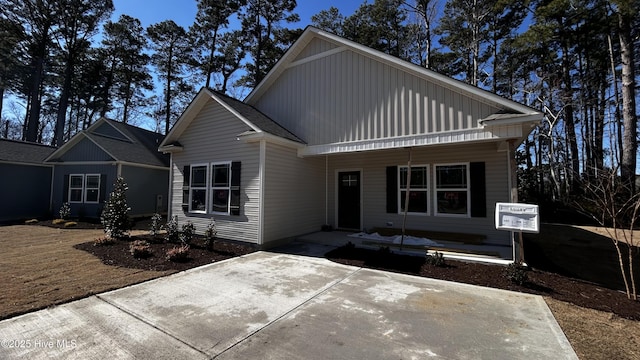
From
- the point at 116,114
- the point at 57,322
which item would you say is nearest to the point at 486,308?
the point at 57,322

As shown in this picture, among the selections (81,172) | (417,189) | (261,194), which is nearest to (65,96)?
(81,172)

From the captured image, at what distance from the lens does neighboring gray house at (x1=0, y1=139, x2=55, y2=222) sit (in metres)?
13.3

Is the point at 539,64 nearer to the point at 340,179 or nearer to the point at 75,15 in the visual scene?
the point at 340,179

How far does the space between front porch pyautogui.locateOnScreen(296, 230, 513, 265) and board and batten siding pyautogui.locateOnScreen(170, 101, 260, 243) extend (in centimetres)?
188

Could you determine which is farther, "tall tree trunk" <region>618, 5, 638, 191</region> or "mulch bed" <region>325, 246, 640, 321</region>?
"tall tree trunk" <region>618, 5, 638, 191</region>

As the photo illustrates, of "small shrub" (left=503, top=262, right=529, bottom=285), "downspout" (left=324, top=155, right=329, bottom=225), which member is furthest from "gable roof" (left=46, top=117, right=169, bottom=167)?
"small shrub" (left=503, top=262, right=529, bottom=285)

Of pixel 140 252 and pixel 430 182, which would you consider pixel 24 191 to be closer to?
pixel 140 252

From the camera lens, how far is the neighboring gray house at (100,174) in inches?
519

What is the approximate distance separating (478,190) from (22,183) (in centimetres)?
2023

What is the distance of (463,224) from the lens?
26.3 feet

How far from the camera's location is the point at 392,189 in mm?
9070

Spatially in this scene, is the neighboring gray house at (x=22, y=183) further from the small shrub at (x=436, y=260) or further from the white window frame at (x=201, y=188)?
the small shrub at (x=436, y=260)

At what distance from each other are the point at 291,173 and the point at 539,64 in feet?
60.6

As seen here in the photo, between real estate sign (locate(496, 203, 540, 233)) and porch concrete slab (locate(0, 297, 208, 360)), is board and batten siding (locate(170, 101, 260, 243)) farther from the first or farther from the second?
real estate sign (locate(496, 203, 540, 233))
